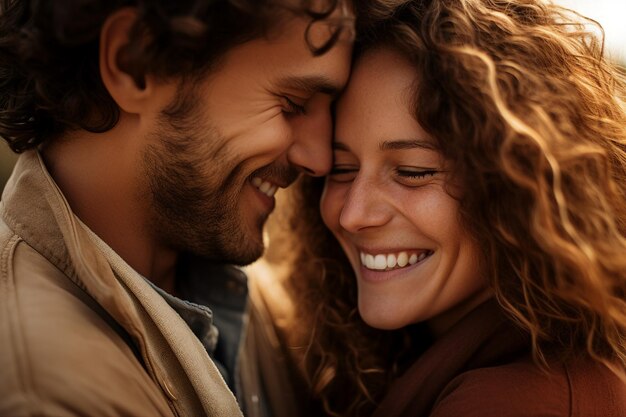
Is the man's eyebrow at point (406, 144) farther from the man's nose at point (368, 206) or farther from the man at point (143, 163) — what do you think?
the man at point (143, 163)

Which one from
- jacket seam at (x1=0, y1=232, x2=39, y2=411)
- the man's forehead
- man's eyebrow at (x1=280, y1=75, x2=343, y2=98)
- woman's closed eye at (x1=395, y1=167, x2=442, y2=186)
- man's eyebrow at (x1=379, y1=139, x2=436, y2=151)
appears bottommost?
jacket seam at (x1=0, y1=232, x2=39, y2=411)

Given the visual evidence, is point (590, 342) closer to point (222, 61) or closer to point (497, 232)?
point (497, 232)

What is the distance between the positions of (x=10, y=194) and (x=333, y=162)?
3.53ft

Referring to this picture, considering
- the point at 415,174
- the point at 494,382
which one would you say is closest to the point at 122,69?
the point at 415,174

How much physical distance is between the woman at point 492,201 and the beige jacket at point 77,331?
71cm

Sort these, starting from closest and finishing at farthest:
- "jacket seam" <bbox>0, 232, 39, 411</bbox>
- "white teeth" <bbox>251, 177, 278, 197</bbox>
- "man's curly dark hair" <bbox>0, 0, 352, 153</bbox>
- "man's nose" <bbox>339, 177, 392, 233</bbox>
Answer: "jacket seam" <bbox>0, 232, 39, 411</bbox>
"man's curly dark hair" <bbox>0, 0, 352, 153</bbox>
"man's nose" <bbox>339, 177, 392, 233</bbox>
"white teeth" <bbox>251, 177, 278, 197</bbox>

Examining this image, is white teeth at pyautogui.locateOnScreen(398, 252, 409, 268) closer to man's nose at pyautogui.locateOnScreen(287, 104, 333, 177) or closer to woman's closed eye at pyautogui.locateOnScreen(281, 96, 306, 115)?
man's nose at pyautogui.locateOnScreen(287, 104, 333, 177)

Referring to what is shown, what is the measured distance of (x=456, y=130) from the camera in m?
1.87

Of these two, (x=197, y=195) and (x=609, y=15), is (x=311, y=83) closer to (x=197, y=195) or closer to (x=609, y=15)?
(x=197, y=195)

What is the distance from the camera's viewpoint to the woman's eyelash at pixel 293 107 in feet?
7.09

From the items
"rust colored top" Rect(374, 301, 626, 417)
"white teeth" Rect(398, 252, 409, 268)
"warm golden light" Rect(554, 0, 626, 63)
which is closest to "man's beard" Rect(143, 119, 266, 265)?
"white teeth" Rect(398, 252, 409, 268)

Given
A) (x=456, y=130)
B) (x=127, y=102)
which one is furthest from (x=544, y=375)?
(x=127, y=102)

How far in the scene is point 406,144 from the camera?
78.4 inches

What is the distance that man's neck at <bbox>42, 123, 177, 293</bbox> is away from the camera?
2043 mm
